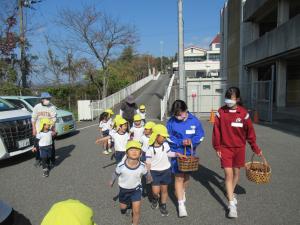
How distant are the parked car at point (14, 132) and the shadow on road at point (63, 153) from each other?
33.6 inches

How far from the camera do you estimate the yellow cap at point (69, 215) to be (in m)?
1.62

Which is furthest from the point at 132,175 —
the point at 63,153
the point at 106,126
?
the point at 63,153

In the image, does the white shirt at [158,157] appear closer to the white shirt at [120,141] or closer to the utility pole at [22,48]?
the white shirt at [120,141]

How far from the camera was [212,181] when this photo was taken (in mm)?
6008

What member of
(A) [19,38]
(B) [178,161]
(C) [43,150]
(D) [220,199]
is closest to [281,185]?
(D) [220,199]

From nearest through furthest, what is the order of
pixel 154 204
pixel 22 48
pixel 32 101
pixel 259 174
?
pixel 259 174, pixel 154 204, pixel 32 101, pixel 22 48

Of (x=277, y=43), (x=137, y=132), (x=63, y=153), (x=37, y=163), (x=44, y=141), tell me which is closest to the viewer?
(x=137, y=132)

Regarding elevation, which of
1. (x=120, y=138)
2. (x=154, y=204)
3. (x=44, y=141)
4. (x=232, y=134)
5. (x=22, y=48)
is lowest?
(x=154, y=204)

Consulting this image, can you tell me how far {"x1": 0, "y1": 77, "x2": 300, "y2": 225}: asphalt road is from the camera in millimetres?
4395

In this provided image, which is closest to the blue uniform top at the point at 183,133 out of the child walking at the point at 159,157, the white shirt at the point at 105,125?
the child walking at the point at 159,157

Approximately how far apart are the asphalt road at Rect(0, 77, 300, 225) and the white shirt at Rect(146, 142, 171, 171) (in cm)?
75

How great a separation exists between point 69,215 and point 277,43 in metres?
18.9

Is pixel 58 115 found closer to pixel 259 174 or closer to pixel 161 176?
pixel 161 176

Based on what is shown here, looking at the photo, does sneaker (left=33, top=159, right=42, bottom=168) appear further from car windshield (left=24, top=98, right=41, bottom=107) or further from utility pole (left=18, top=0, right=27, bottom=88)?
utility pole (left=18, top=0, right=27, bottom=88)
